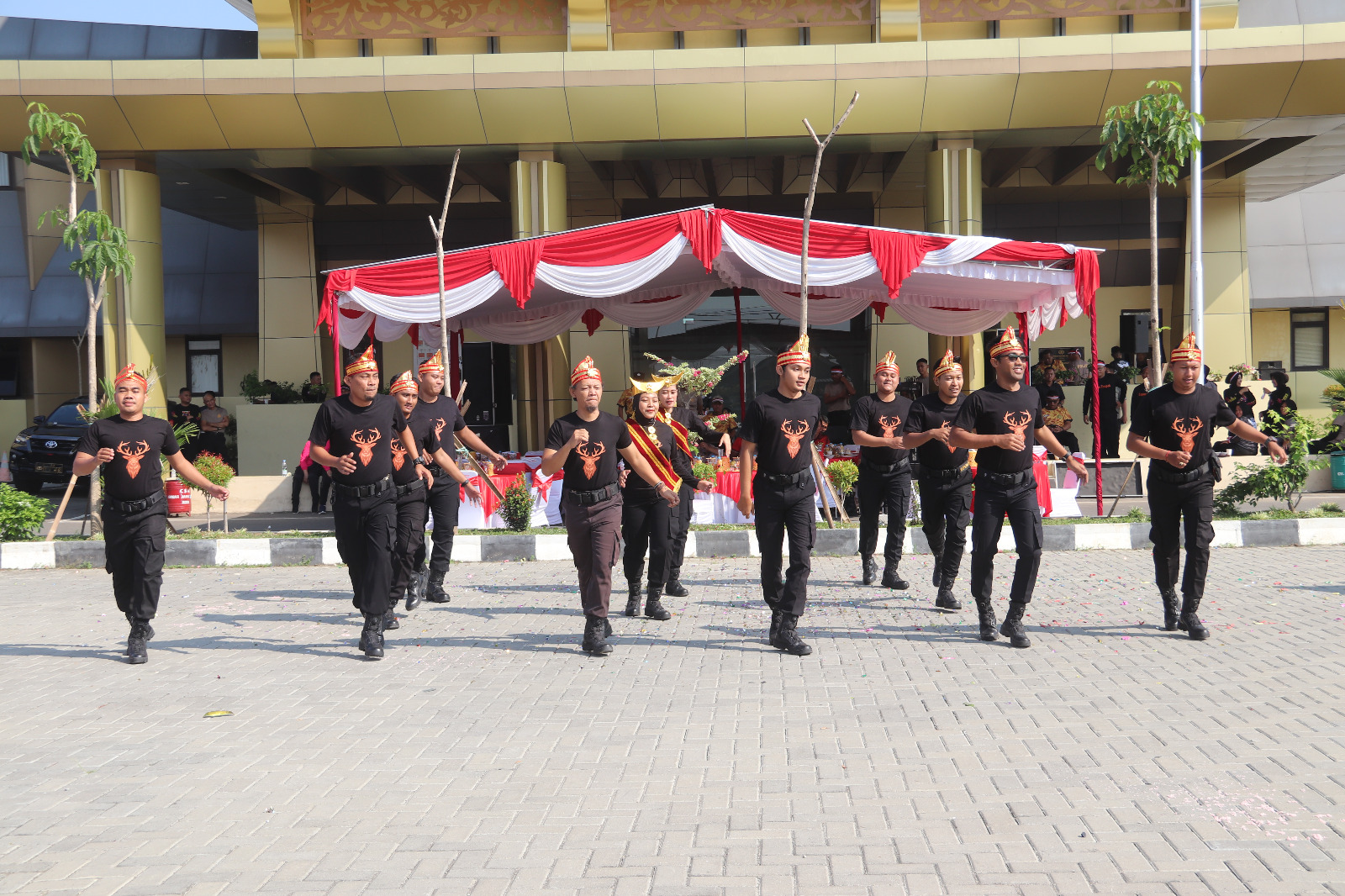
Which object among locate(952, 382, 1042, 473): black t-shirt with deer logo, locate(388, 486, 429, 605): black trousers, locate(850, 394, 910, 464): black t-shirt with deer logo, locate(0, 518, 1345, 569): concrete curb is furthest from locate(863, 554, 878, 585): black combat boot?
locate(388, 486, 429, 605): black trousers

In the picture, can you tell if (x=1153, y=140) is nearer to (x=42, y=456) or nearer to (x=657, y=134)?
(x=657, y=134)

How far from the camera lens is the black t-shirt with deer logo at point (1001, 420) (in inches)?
283

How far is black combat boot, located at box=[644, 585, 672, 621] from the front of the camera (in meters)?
8.30

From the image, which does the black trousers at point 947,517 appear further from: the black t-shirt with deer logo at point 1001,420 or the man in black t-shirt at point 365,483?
the man in black t-shirt at point 365,483

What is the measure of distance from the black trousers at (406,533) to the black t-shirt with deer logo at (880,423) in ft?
11.5

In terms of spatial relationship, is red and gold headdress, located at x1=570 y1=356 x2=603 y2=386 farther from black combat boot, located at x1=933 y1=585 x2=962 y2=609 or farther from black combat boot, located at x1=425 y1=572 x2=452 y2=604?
black combat boot, located at x1=933 y1=585 x2=962 y2=609

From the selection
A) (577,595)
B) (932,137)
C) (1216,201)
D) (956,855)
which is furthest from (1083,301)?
(1216,201)

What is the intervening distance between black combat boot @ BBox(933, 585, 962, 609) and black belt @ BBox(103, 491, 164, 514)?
555 cm

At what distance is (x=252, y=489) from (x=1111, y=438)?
1396 centimetres

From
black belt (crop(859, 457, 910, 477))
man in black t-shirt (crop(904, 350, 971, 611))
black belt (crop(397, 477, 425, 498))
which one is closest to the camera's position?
black belt (crop(397, 477, 425, 498))

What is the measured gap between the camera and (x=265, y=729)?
5.49m

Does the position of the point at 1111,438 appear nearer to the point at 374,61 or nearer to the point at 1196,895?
the point at 374,61

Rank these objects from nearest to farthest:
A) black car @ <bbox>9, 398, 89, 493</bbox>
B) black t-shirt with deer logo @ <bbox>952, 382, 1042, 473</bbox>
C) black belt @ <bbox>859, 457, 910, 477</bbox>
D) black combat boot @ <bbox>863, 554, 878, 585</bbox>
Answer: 1. black t-shirt with deer logo @ <bbox>952, 382, 1042, 473</bbox>
2. black belt @ <bbox>859, 457, 910, 477</bbox>
3. black combat boot @ <bbox>863, 554, 878, 585</bbox>
4. black car @ <bbox>9, 398, 89, 493</bbox>

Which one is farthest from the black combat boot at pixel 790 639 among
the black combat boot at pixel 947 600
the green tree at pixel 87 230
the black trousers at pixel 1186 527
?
the green tree at pixel 87 230
